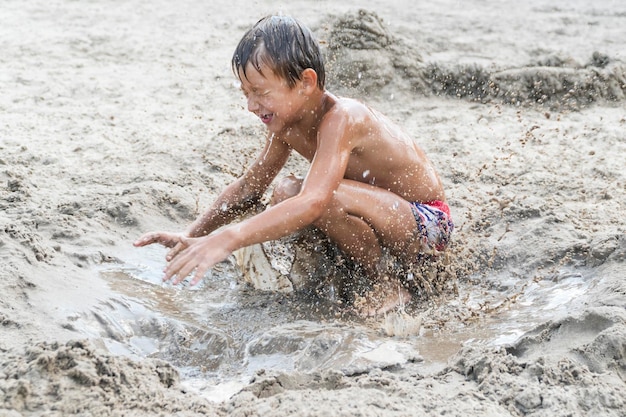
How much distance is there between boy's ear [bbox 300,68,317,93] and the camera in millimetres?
3010

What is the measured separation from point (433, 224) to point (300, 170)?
5.02 ft

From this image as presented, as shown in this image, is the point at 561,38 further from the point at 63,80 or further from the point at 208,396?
the point at 208,396

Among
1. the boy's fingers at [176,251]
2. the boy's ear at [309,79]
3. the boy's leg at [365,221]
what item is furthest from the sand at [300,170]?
the boy's ear at [309,79]

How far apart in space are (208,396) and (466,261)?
59.6 inches

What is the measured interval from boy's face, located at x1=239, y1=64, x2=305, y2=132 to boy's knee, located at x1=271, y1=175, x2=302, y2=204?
0.68 feet

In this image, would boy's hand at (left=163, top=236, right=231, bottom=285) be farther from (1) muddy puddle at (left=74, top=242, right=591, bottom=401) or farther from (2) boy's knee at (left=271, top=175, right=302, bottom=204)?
(2) boy's knee at (left=271, top=175, right=302, bottom=204)

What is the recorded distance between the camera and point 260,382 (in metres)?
2.36

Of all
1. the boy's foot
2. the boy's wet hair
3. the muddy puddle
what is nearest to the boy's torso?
the boy's wet hair

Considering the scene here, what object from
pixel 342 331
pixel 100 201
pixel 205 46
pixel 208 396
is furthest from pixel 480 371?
pixel 205 46

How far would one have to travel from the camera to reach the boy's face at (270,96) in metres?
2.94

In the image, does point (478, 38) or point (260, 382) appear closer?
point (260, 382)

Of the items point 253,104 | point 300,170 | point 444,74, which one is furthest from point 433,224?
point 444,74

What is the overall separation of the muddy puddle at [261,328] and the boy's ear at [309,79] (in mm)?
827

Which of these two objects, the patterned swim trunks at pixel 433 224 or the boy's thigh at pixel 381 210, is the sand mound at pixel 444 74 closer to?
the patterned swim trunks at pixel 433 224
